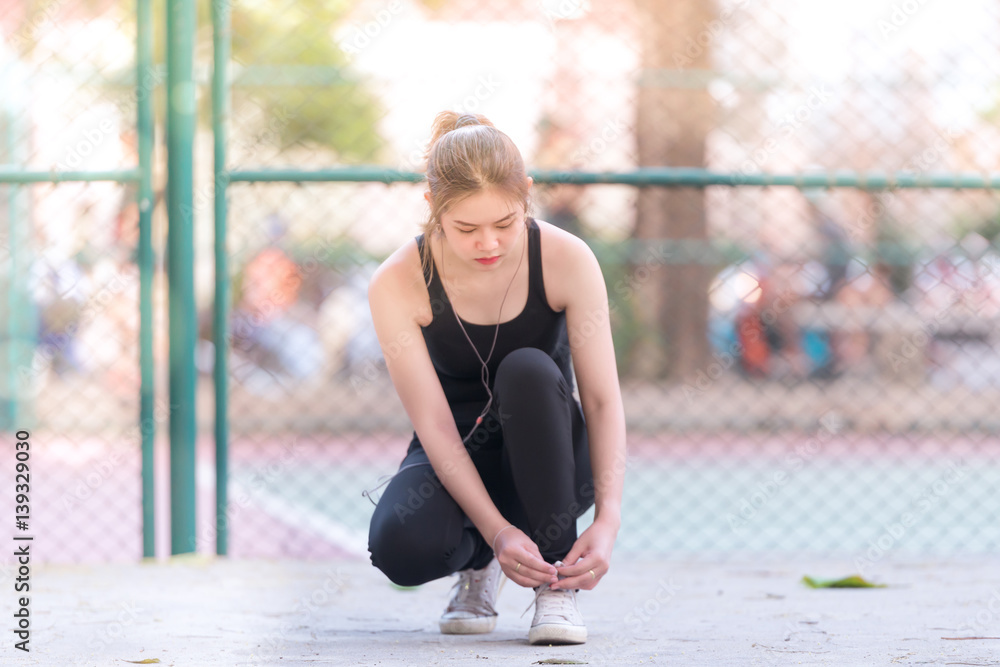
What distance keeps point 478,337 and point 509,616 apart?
759 mm

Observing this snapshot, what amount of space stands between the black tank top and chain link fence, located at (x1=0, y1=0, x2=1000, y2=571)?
3.75 meters

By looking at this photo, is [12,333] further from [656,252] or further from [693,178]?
[693,178]

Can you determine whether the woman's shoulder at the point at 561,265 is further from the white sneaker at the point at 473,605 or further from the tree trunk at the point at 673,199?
the tree trunk at the point at 673,199

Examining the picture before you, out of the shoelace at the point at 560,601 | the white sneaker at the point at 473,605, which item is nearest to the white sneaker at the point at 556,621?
the shoelace at the point at 560,601

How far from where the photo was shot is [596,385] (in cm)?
202

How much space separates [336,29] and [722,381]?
4.78 metres

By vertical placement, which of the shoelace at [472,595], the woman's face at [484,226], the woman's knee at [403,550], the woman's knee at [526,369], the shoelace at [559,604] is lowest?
the shoelace at [472,595]

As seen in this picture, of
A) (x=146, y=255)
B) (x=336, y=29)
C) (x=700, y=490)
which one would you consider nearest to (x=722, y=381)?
(x=700, y=490)

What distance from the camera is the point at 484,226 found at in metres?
1.86

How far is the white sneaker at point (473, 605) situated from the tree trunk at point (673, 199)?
629 cm

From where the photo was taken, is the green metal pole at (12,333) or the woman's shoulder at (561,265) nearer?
the woman's shoulder at (561,265)

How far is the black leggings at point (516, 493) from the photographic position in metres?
1.92

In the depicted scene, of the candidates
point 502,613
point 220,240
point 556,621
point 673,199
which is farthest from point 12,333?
point 556,621

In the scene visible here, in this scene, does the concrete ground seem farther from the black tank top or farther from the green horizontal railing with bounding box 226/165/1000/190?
the green horizontal railing with bounding box 226/165/1000/190
